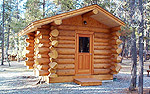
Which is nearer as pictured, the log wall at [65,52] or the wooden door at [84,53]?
the log wall at [65,52]

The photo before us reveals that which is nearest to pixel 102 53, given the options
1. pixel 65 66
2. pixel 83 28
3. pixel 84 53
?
pixel 84 53

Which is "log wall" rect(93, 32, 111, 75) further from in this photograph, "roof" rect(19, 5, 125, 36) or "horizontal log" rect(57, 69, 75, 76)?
"horizontal log" rect(57, 69, 75, 76)

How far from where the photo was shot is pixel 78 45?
904 cm

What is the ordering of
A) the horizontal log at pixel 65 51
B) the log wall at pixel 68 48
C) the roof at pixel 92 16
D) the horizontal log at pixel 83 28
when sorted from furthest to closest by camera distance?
the horizontal log at pixel 83 28 < the horizontal log at pixel 65 51 < the log wall at pixel 68 48 < the roof at pixel 92 16

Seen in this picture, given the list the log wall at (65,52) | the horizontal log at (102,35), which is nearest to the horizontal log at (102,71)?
the log wall at (65,52)

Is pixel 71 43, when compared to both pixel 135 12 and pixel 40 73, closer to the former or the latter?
pixel 40 73

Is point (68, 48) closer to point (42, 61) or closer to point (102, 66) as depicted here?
point (42, 61)

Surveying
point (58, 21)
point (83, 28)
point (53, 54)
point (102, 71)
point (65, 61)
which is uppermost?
point (58, 21)

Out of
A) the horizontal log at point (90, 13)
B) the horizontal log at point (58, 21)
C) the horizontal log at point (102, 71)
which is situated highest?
the horizontal log at point (90, 13)

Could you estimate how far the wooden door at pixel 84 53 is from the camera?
9.00 meters

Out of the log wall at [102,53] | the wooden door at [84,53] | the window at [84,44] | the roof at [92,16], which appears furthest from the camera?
the log wall at [102,53]

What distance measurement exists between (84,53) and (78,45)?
1.83ft

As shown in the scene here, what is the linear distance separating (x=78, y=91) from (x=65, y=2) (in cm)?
1144

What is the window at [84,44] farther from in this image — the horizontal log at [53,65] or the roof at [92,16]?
the horizontal log at [53,65]
